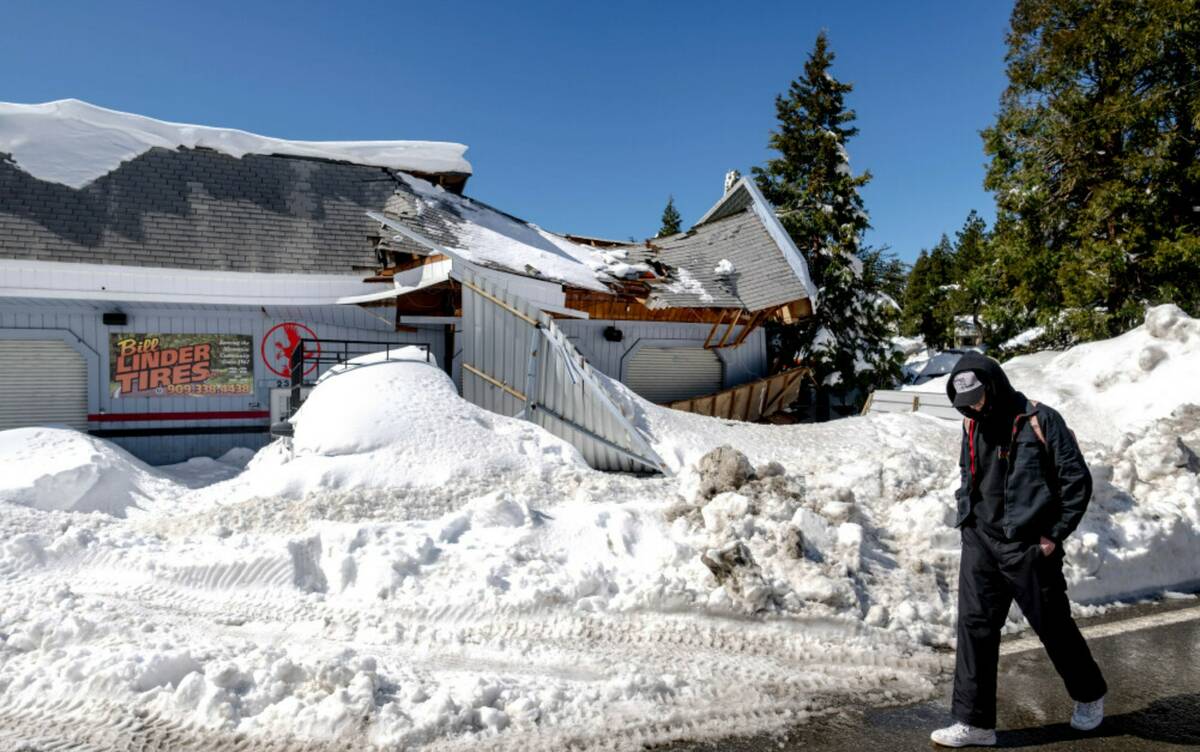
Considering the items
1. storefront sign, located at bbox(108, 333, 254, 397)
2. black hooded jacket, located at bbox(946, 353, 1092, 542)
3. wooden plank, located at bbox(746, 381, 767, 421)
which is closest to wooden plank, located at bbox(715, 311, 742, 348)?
wooden plank, located at bbox(746, 381, 767, 421)

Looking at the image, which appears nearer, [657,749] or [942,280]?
[657,749]

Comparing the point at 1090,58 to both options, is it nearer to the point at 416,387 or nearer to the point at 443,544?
the point at 416,387

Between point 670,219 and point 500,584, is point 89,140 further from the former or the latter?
point 670,219

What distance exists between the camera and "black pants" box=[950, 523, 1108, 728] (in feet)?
11.3

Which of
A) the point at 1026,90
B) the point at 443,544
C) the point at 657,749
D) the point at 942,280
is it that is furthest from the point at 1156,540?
the point at 942,280

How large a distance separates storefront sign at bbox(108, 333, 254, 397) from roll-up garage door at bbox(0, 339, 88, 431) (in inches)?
19.6

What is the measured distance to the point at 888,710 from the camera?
3969 millimetres

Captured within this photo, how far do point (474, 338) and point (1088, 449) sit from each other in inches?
331

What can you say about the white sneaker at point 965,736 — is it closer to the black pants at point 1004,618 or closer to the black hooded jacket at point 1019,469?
the black pants at point 1004,618

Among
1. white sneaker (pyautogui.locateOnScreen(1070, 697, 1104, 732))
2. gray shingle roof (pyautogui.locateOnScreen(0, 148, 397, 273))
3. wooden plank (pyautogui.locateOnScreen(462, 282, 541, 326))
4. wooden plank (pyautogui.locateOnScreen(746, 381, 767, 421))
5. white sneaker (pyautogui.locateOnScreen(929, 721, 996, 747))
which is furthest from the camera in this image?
wooden plank (pyautogui.locateOnScreen(746, 381, 767, 421))

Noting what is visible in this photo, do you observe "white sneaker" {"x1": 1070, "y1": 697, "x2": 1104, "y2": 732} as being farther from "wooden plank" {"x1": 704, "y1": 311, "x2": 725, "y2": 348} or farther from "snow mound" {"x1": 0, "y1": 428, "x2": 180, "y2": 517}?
"wooden plank" {"x1": 704, "y1": 311, "x2": 725, "y2": 348}

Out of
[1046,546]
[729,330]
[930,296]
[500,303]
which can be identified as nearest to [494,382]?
[500,303]

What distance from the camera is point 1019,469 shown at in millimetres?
3455

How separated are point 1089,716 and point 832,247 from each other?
1750cm
